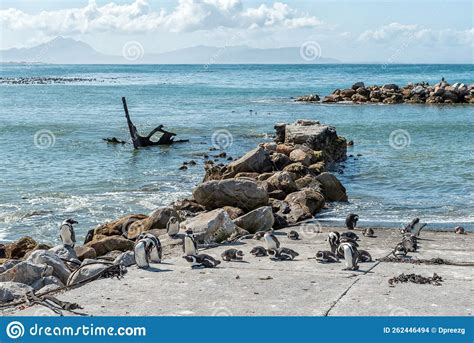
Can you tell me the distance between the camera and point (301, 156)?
101ft

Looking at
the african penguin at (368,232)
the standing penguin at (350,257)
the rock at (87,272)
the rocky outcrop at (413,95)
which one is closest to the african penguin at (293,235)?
the african penguin at (368,232)

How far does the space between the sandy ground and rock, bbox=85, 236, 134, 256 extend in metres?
3.26

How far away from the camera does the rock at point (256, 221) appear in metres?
18.4

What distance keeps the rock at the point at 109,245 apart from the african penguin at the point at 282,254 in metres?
4.63

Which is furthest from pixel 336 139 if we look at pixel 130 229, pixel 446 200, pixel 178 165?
pixel 130 229

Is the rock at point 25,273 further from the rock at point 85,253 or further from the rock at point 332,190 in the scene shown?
the rock at point 332,190

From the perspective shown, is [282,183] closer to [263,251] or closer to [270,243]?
[270,243]

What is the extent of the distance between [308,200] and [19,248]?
9.11 metres

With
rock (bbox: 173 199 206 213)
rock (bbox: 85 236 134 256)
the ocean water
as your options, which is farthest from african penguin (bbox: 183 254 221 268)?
rock (bbox: 173 199 206 213)

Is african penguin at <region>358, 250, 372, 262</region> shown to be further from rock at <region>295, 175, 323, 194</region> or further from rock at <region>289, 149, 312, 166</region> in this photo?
rock at <region>289, 149, 312, 166</region>

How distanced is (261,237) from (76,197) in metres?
12.3

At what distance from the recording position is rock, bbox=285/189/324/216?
22422 millimetres

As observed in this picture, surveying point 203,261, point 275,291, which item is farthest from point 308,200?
point 275,291

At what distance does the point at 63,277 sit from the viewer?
13414 millimetres
